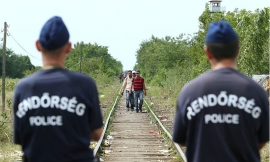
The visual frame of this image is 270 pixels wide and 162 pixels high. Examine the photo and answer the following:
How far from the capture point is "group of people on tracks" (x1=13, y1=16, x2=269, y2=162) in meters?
3.65

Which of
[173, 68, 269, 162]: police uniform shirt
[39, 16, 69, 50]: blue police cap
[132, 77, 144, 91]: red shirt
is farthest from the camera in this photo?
[132, 77, 144, 91]: red shirt

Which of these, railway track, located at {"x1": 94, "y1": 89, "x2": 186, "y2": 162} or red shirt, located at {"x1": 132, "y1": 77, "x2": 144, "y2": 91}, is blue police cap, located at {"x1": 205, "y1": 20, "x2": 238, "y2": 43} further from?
red shirt, located at {"x1": 132, "y1": 77, "x2": 144, "y2": 91}

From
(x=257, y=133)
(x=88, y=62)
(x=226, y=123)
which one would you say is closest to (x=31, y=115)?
(x=226, y=123)

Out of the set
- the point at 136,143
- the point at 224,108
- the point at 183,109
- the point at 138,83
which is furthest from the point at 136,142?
the point at 224,108

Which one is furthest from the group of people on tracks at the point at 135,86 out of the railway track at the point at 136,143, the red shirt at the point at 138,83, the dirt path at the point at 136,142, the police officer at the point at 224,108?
the police officer at the point at 224,108

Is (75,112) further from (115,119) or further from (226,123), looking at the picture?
(115,119)

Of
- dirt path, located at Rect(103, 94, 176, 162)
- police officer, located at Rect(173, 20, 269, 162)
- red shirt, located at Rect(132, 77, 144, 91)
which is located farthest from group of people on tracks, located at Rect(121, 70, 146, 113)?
police officer, located at Rect(173, 20, 269, 162)

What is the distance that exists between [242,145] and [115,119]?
54.6 ft

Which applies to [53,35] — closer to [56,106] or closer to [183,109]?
[56,106]

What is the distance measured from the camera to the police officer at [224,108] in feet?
12.0

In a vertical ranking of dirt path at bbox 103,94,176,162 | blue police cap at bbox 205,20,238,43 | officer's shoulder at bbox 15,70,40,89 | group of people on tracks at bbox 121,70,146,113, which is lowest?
dirt path at bbox 103,94,176,162

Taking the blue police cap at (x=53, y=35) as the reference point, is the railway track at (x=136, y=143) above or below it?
below

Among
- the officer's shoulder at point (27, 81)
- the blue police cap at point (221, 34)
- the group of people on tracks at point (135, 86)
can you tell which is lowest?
the group of people on tracks at point (135, 86)

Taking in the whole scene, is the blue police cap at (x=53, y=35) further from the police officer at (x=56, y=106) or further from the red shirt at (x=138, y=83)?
the red shirt at (x=138, y=83)
